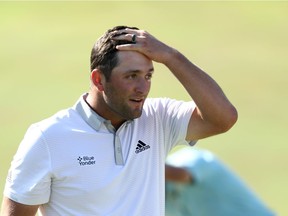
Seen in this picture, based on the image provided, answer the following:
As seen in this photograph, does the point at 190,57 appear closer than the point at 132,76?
No

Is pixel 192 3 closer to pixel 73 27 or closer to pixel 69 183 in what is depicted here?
pixel 73 27

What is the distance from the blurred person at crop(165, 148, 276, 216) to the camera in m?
7.18

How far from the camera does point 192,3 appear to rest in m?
20.1

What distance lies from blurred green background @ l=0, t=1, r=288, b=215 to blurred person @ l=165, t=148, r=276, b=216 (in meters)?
3.42

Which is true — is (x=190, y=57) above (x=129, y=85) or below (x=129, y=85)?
below

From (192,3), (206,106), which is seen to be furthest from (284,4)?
(206,106)

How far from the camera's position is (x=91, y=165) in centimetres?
582

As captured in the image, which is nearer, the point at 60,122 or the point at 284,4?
the point at 60,122

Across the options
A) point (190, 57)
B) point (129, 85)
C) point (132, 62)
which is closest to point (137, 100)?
point (129, 85)

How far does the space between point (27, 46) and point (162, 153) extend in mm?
11909

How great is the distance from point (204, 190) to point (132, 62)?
1.62 metres

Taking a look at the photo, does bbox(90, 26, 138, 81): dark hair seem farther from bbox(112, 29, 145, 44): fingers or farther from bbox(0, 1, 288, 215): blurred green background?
bbox(0, 1, 288, 215): blurred green background

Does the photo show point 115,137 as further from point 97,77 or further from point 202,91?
point 202,91

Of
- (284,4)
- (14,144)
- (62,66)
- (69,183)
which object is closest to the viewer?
(69,183)
